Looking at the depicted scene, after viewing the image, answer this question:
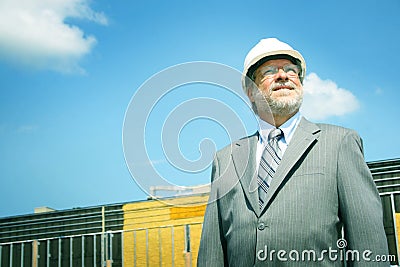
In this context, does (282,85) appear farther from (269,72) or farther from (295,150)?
(295,150)

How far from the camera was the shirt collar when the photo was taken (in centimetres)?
261

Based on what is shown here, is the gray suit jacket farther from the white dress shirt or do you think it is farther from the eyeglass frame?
the eyeglass frame

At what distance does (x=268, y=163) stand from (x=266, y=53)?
1.63 ft

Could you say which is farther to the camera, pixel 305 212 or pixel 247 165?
pixel 247 165

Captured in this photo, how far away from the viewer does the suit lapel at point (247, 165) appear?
2.51m

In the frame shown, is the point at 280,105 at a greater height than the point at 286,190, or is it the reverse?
the point at 280,105

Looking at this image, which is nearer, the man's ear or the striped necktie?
the striped necktie

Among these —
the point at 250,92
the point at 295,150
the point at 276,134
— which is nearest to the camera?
the point at 295,150

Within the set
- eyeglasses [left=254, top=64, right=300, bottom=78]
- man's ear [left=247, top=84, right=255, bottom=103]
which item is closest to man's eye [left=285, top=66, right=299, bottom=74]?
eyeglasses [left=254, top=64, right=300, bottom=78]

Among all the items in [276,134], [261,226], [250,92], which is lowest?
[261,226]

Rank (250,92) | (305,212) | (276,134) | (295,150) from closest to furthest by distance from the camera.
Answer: (305,212), (295,150), (276,134), (250,92)

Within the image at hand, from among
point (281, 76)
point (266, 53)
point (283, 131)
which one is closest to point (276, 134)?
point (283, 131)

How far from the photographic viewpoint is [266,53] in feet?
8.91

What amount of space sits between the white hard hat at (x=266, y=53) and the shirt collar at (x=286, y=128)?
217mm
